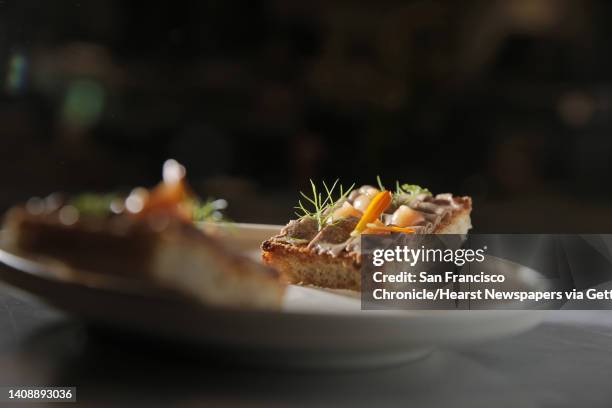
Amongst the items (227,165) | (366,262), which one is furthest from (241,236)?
(227,165)

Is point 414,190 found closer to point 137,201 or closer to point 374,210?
point 374,210

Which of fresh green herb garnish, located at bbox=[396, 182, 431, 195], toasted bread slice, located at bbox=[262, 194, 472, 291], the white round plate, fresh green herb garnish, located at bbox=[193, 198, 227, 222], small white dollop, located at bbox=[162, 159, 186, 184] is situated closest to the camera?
the white round plate

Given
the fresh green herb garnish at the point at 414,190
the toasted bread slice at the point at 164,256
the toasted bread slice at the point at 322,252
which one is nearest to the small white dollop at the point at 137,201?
the toasted bread slice at the point at 164,256

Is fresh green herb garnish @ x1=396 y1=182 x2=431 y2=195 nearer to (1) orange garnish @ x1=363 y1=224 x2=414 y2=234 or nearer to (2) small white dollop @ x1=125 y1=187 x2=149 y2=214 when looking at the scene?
(1) orange garnish @ x1=363 y1=224 x2=414 y2=234

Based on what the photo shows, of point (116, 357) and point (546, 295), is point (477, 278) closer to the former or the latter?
point (546, 295)

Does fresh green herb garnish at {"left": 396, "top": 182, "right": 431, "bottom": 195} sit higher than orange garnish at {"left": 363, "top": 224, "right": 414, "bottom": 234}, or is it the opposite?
fresh green herb garnish at {"left": 396, "top": 182, "right": 431, "bottom": 195}

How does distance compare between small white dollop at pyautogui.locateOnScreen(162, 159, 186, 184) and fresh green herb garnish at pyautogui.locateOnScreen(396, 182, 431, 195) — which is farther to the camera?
fresh green herb garnish at pyautogui.locateOnScreen(396, 182, 431, 195)

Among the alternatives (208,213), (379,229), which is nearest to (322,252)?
(379,229)

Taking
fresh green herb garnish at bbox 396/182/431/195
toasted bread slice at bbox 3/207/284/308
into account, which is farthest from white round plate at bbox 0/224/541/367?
fresh green herb garnish at bbox 396/182/431/195
